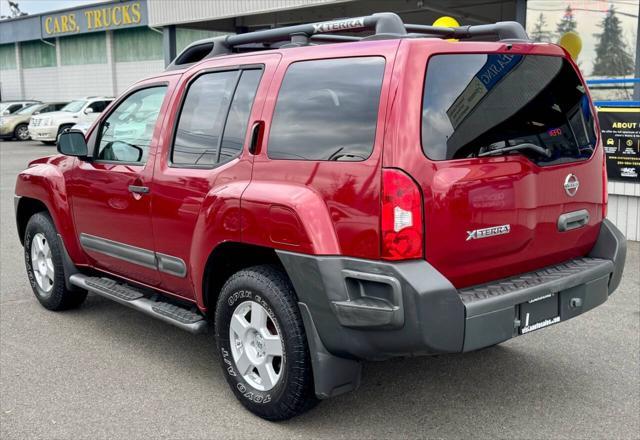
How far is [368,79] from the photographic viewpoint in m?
3.17

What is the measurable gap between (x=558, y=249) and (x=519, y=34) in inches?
47.8

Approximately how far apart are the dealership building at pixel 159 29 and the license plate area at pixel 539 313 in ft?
15.9

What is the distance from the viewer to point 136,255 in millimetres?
4473

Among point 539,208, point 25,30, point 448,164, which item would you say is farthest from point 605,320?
point 25,30

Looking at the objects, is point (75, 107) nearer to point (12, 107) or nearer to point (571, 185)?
point (12, 107)

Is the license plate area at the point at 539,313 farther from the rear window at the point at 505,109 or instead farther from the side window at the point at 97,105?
the side window at the point at 97,105

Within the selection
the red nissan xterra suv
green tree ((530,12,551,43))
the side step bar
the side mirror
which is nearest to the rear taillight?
the red nissan xterra suv

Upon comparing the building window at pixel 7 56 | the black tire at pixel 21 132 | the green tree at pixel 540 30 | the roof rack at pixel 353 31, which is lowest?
the black tire at pixel 21 132

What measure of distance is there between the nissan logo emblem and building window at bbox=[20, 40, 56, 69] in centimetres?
3742

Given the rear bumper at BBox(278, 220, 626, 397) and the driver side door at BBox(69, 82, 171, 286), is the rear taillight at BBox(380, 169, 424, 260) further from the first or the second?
the driver side door at BBox(69, 82, 171, 286)

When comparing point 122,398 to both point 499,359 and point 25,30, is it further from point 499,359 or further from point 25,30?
point 25,30

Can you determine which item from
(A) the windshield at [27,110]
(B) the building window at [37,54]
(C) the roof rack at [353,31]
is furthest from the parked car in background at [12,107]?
(C) the roof rack at [353,31]

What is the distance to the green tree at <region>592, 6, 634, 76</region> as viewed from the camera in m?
12.2

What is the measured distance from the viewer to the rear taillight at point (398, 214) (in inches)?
118
